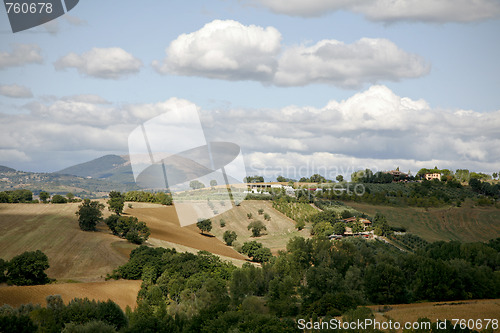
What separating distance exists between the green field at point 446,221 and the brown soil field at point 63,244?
66.8 metres

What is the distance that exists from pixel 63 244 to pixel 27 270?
64.1ft

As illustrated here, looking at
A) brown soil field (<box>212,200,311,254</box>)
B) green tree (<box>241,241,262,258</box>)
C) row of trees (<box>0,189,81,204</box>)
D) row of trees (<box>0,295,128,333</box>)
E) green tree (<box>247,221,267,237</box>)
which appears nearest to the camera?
row of trees (<box>0,295,128,333</box>)

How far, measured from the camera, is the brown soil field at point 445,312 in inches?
1545

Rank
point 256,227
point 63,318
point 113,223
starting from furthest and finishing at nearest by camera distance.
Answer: point 256,227, point 113,223, point 63,318

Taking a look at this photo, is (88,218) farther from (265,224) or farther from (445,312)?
(445,312)

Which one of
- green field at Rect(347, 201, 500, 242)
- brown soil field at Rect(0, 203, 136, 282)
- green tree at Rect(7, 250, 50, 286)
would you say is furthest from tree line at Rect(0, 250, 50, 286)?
green field at Rect(347, 201, 500, 242)

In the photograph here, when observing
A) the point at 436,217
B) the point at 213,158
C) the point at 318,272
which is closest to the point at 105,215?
the point at 213,158

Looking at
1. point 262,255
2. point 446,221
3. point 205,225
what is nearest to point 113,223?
point 205,225

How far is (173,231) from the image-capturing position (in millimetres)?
102000

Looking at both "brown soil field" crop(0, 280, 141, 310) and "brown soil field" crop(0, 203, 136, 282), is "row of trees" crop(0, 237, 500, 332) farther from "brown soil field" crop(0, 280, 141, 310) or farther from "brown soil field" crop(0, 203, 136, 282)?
"brown soil field" crop(0, 203, 136, 282)

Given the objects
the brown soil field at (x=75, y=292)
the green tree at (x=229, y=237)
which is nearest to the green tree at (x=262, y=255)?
the green tree at (x=229, y=237)

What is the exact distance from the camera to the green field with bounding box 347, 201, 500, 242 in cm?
11331

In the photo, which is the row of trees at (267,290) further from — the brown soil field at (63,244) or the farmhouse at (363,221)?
the farmhouse at (363,221)

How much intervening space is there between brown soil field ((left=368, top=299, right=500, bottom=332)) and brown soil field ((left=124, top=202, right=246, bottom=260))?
46.8 m
